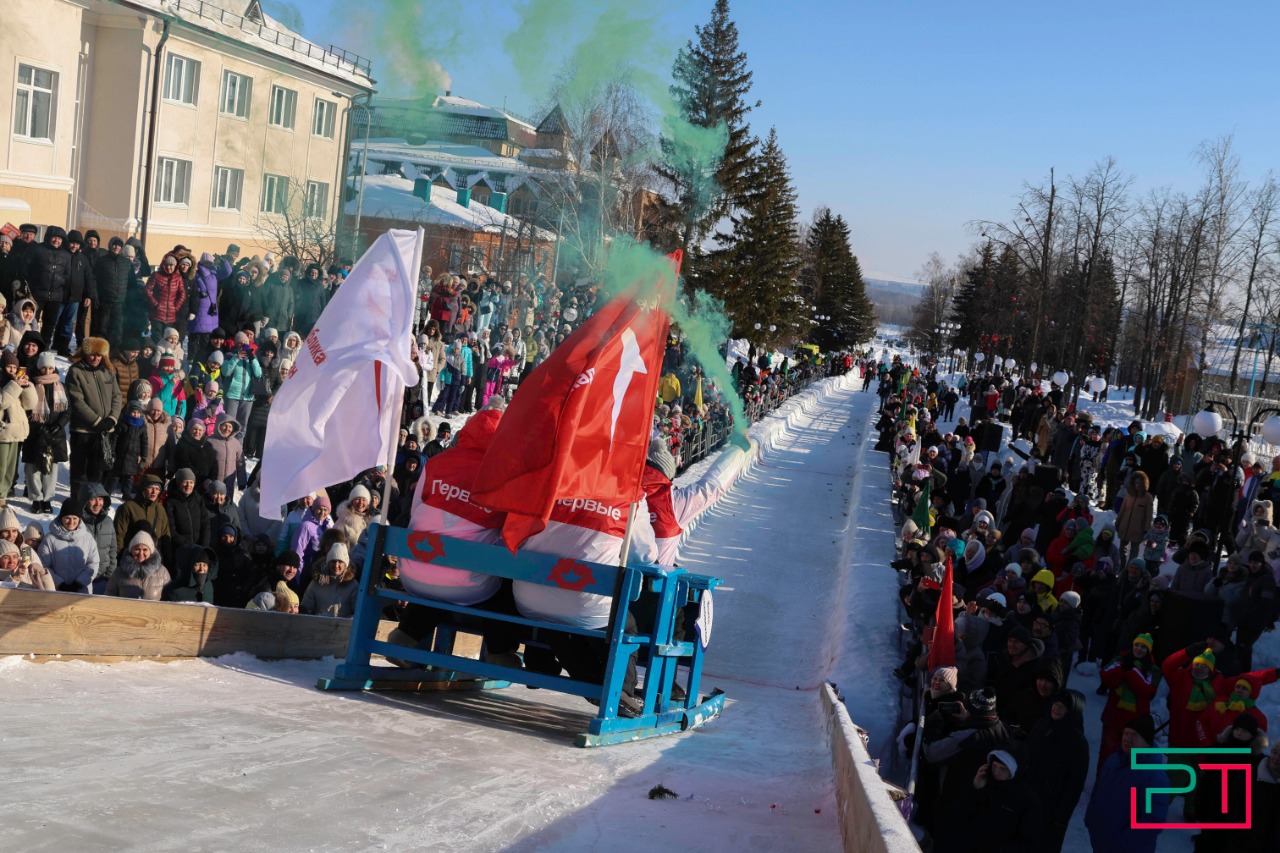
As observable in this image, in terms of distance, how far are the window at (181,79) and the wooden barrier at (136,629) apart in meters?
18.0

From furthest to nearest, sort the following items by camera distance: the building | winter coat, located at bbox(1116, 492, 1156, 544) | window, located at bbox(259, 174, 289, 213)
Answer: window, located at bbox(259, 174, 289, 213)
the building
winter coat, located at bbox(1116, 492, 1156, 544)

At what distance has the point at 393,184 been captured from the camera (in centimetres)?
4300

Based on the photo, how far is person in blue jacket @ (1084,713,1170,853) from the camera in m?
7.95

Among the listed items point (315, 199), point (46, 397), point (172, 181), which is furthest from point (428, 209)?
point (46, 397)

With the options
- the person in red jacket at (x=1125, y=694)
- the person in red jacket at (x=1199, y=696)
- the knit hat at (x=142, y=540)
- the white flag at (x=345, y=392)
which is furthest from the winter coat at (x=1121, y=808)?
the knit hat at (x=142, y=540)

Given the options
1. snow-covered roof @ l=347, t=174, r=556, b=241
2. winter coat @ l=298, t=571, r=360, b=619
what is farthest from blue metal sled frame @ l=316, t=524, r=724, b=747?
snow-covered roof @ l=347, t=174, r=556, b=241

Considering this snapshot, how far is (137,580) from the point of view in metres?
8.42

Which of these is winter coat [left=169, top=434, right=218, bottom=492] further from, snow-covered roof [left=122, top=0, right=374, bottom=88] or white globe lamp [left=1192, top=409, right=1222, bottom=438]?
white globe lamp [left=1192, top=409, right=1222, bottom=438]

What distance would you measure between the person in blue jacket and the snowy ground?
193 cm

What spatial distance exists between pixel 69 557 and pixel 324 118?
60.7ft

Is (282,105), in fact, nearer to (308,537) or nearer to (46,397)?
(46,397)

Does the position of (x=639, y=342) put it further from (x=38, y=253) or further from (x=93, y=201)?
(x=93, y=201)

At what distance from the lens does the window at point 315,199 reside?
1033 inches

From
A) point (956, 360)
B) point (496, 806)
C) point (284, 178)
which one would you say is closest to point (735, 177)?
point (284, 178)
